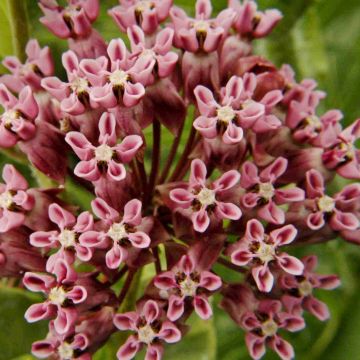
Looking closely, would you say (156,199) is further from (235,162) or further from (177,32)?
(177,32)

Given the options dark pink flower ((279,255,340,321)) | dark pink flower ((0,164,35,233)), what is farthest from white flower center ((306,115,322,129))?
dark pink flower ((0,164,35,233))

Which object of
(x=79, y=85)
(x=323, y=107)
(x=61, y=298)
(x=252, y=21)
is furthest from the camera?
(x=323, y=107)

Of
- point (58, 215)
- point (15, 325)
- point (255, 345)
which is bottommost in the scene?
point (15, 325)

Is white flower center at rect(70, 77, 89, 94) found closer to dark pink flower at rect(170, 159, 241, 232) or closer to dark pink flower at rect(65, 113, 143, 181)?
dark pink flower at rect(65, 113, 143, 181)

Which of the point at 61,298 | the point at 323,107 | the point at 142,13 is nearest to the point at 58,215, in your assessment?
the point at 61,298

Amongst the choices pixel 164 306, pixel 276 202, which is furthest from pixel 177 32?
pixel 164 306

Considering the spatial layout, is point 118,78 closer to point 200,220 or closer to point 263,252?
point 200,220

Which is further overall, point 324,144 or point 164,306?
point 324,144
